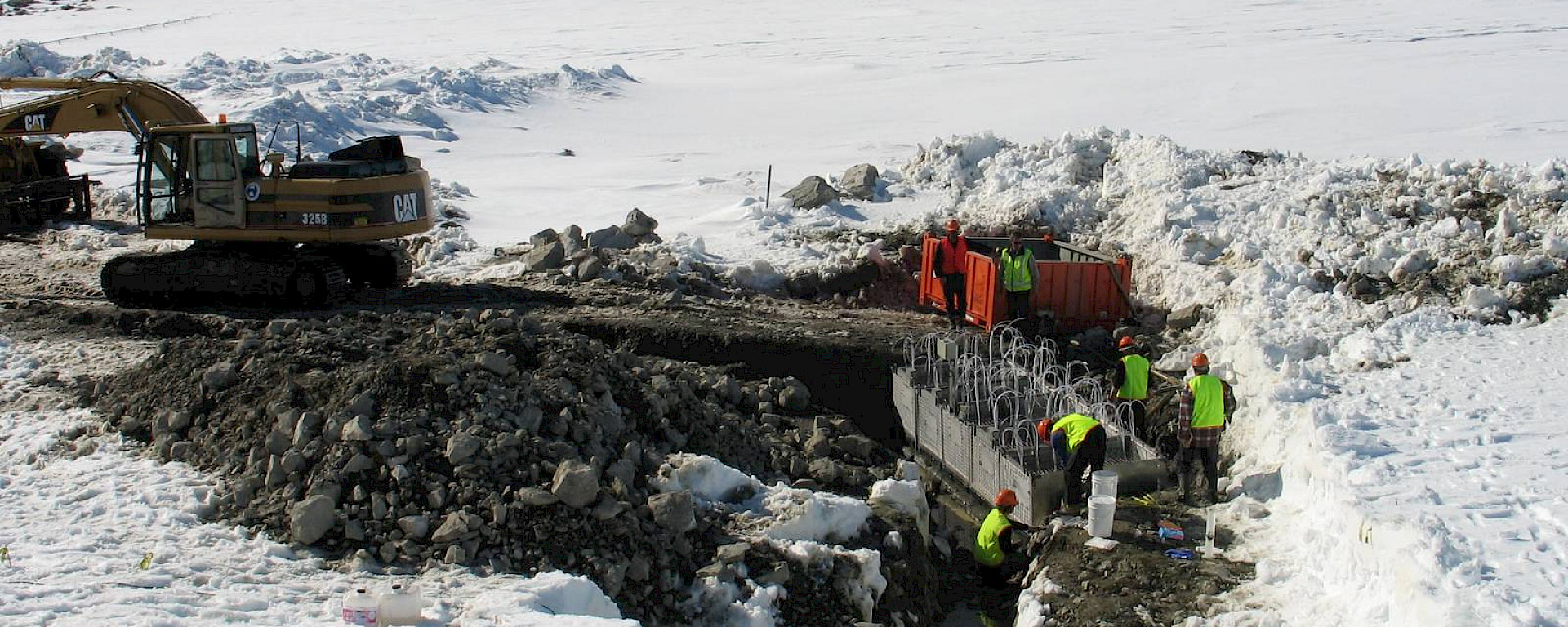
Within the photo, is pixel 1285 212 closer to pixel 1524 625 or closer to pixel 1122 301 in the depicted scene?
pixel 1122 301

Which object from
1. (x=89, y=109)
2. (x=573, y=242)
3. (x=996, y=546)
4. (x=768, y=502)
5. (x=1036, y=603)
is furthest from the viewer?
(x=573, y=242)

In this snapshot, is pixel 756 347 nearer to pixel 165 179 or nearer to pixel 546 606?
pixel 546 606

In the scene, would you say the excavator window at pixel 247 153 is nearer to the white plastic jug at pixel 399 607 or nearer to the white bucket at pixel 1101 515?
the white plastic jug at pixel 399 607

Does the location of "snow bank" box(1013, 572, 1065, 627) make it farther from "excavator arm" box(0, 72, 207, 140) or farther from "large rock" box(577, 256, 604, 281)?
"excavator arm" box(0, 72, 207, 140)

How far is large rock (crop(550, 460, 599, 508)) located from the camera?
8148mm

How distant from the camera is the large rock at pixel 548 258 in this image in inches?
622

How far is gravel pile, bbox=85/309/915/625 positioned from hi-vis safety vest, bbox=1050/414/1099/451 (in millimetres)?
1534

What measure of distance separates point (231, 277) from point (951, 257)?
24.8 feet

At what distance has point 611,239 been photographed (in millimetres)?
16531

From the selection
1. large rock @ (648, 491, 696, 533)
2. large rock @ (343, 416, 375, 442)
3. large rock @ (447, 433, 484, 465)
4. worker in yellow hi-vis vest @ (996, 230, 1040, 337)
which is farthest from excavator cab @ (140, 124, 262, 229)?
large rock @ (648, 491, 696, 533)

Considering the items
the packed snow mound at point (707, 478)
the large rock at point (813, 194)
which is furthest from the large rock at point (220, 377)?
the large rock at point (813, 194)

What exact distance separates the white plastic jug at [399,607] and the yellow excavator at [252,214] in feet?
26.1

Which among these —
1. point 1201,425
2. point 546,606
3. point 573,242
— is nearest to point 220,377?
point 546,606

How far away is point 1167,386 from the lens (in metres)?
12.5
